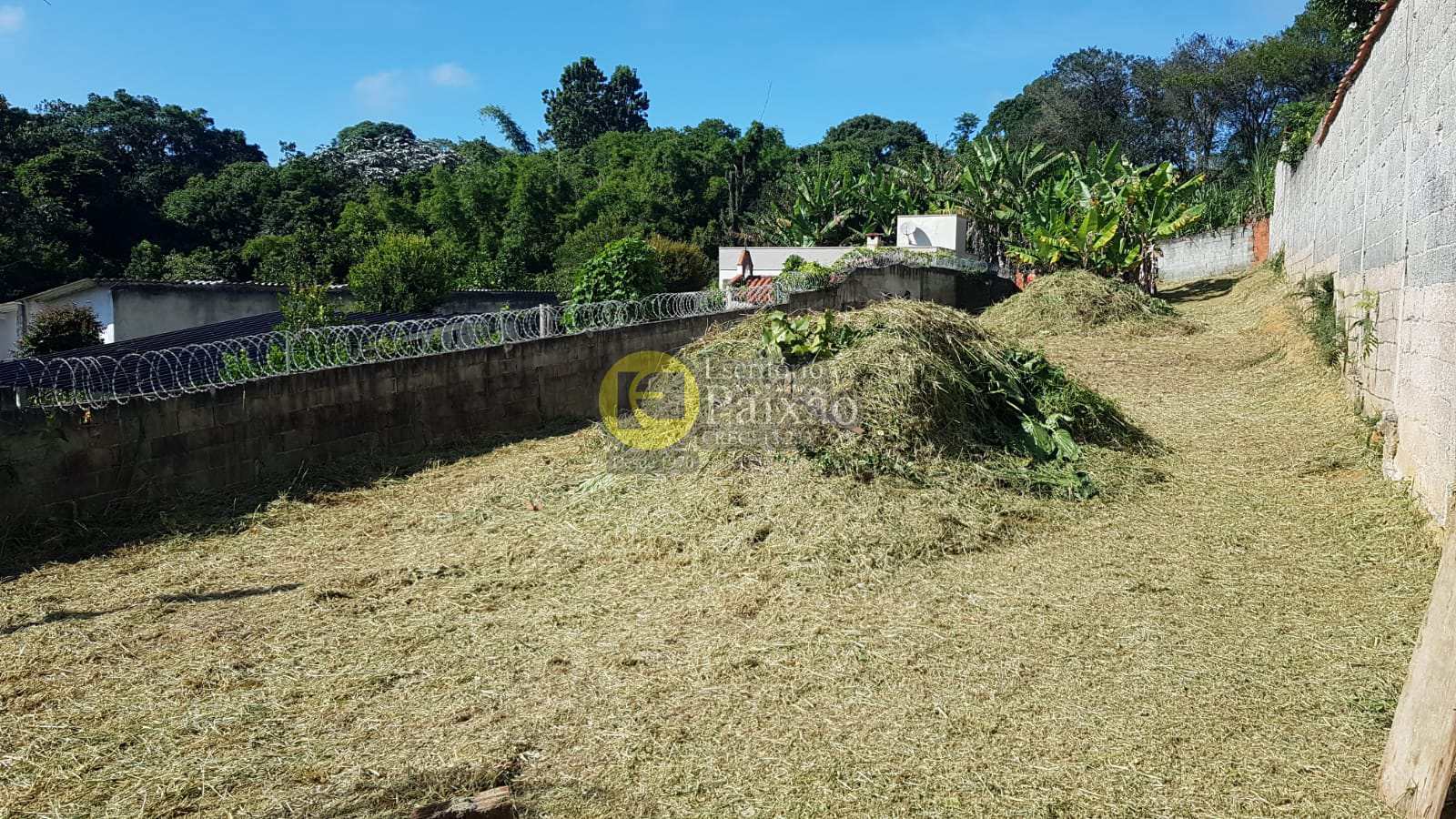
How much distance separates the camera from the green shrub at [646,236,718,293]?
1931 cm

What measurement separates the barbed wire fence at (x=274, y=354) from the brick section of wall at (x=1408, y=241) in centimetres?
711

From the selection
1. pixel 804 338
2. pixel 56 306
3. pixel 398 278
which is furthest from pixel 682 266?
pixel 804 338

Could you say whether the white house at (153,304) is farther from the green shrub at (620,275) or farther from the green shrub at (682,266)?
the green shrub at (620,275)

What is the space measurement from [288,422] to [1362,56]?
9977 millimetres

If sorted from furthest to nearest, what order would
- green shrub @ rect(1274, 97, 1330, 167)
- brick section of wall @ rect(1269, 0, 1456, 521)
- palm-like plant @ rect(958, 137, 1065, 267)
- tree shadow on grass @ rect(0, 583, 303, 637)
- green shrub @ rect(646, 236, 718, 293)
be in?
1. palm-like plant @ rect(958, 137, 1065, 267)
2. green shrub @ rect(646, 236, 718, 293)
3. green shrub @ rect(1274, 97, 1330, 167)
4. brick section of wall @ rect(1269, 0, 1456, 521)
5. tree shadow on grass @ rect(0, 583, 303, 637)

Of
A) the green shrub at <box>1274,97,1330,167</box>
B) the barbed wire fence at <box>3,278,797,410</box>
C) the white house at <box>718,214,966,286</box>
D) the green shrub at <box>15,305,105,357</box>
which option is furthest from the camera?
the white house at <box>718,214,966,286</box>

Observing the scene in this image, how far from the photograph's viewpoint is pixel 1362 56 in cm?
882

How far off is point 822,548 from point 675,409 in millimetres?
2145

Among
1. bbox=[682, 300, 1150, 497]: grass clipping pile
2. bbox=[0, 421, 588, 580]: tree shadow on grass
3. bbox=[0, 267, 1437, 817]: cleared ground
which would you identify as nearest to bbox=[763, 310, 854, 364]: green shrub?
bbox=[682, 300, 1150, 497]: grass clipping pile

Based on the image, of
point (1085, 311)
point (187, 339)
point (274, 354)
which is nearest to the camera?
point (274, 354)

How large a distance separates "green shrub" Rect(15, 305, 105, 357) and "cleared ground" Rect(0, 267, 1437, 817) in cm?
1128

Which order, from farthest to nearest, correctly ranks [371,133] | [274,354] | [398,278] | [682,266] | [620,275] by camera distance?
[371,133], [682,266], [398,278], [620,275], [274,354]

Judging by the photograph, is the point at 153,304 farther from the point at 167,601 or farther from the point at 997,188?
the point at 997,188

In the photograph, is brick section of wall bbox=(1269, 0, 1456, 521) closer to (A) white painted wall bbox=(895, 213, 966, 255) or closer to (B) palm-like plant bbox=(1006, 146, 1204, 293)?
(B) palm-like plant bbox=(1006, 146, 1204, 293)
